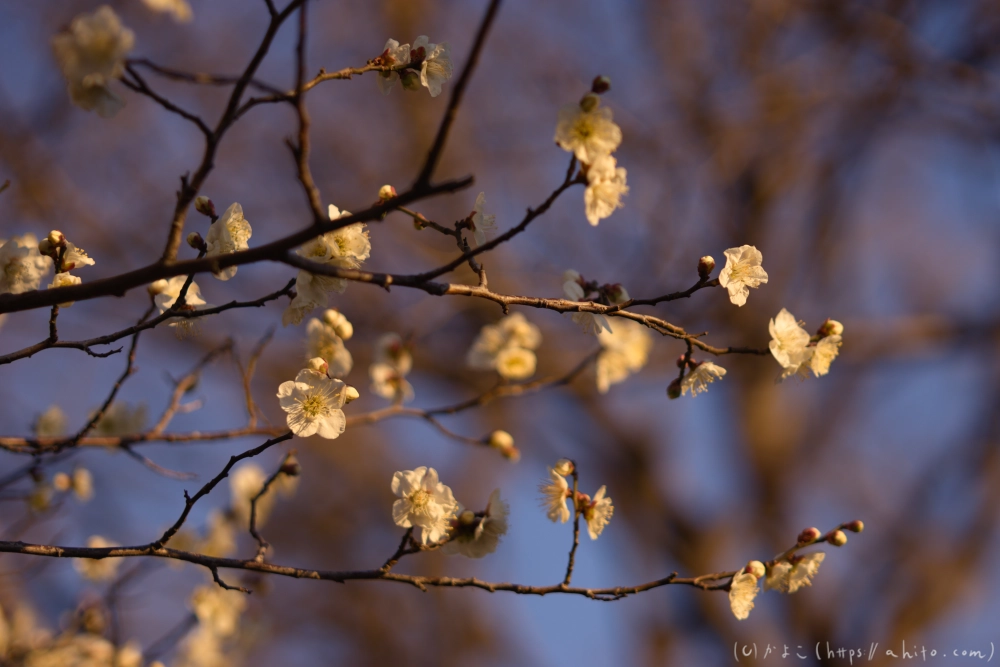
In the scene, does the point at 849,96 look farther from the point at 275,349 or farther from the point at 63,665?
the point at 63,665

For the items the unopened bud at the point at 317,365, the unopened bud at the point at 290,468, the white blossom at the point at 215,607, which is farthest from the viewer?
the white blossom at the point at 215,607

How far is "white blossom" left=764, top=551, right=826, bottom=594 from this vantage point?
156 cm

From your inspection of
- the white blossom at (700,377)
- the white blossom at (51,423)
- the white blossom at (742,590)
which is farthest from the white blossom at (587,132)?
the white blossom at (51,423)

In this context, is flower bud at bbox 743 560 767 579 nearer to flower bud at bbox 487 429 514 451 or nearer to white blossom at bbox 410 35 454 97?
flower bud at bbox 487 429 514 451

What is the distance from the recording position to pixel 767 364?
250 inches

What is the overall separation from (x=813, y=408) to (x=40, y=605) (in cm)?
644

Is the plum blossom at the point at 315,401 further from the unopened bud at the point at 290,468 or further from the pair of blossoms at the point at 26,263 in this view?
the pair of blossoms at the point at 26,263

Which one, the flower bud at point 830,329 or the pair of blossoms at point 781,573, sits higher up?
the flower bud at point 830,329

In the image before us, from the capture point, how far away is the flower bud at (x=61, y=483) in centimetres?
223

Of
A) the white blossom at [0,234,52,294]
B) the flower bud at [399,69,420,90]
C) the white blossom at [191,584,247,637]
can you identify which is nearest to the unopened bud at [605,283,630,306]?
the flower bud at [399,69,420,90]

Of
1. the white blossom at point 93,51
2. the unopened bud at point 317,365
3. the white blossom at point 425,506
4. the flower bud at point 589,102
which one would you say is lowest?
the white blossom at point 425,506

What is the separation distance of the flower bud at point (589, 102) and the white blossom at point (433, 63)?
1.09ft

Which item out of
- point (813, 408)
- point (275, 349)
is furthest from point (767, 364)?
point (275, 349)

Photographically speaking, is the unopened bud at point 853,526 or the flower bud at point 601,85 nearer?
the flower bud at point 601,85
